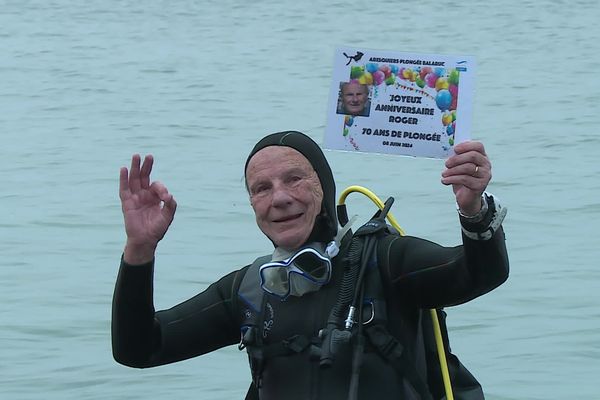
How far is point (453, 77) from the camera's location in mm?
3311

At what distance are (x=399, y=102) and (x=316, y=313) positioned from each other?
52cm

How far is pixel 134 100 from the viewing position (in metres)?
15.7

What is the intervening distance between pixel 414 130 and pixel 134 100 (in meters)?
12.6

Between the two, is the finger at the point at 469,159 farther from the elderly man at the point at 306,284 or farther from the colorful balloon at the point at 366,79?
the colorful balloon at the point at 366,79

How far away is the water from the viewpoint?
7355mm

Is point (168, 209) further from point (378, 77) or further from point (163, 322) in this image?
point (378, 77)

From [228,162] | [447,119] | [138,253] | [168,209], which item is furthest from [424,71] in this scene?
[228,162]

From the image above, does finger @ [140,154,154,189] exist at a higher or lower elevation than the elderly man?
higher

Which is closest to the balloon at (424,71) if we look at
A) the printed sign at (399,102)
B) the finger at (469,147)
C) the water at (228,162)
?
the printed sign at (399,102)

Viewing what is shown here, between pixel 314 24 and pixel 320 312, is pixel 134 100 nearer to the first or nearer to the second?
pixel 314 24

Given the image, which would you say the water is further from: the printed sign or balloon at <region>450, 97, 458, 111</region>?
balloon at <region>450, 97, 458, 111</region>

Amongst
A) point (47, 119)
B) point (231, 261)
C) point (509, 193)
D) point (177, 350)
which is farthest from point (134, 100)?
point (177, 350)

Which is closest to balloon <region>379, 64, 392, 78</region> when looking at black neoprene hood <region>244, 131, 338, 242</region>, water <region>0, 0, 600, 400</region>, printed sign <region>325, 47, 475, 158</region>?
printed sign <region>325, 47, 475, 158</region>

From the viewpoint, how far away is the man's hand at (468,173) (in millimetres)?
3043
